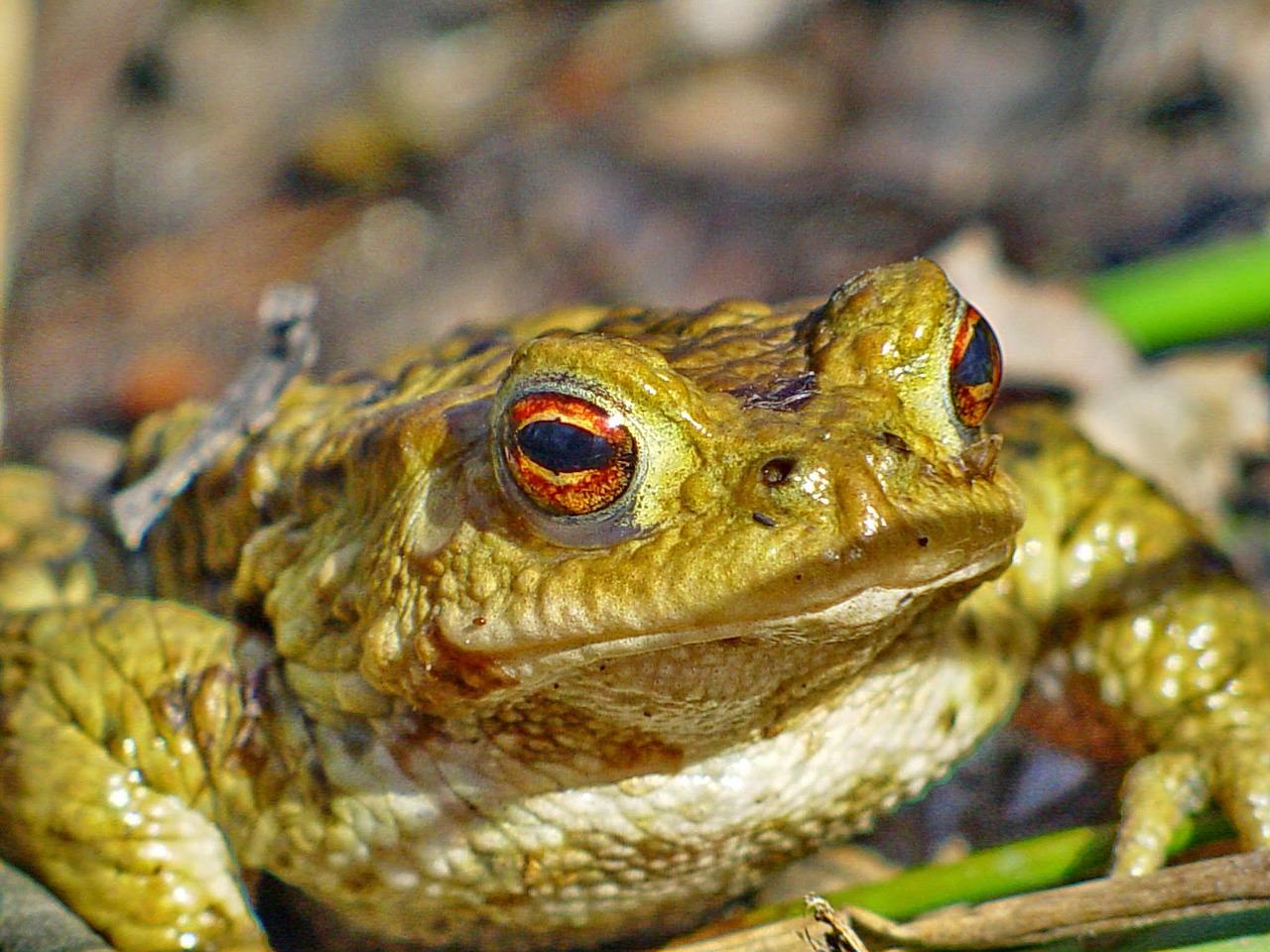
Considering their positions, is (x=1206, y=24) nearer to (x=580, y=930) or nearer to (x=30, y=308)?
(x=580, y=930)

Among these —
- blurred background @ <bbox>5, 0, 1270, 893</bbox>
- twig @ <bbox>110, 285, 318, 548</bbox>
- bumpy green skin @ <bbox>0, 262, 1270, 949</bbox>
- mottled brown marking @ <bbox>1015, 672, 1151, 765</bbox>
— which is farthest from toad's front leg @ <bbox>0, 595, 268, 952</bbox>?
blurred background @ <bbox>5, 0, 1270, 893</bbox>

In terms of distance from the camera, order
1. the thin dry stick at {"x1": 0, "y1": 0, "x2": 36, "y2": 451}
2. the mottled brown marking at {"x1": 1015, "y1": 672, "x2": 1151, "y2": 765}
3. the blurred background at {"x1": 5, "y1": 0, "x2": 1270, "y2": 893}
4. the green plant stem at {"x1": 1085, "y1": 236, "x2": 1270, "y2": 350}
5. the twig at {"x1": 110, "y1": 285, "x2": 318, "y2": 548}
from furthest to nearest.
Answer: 1. the thin dry stick at {"x1": 0, "y1": 0, "x2": 36, "y2": 451}
2. the blurred background at {"x1": 5, "y1": 0, "x2": 1270, "y2": 893}
3. the green plant stem at {"x1": 1085, "y1": 236, "x2": 1270, "y2": 350}
4. the twig at {"x1": 110, "y1": 285, "x2": 318, "y2": 548}
5. the mottled brown marking at {"x1": 1015, "y1": 672, "x2": 1151, "y2": 765}

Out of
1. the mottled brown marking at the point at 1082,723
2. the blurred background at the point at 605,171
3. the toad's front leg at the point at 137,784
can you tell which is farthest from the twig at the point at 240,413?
the blurred background at the point at 605,171

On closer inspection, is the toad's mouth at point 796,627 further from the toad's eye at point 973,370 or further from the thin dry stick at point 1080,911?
the thin dry stick at point 1080,911

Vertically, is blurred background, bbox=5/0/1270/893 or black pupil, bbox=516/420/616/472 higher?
blurred background, bbox=5/0/1270/893

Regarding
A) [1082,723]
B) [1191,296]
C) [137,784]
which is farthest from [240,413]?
[1191,296]

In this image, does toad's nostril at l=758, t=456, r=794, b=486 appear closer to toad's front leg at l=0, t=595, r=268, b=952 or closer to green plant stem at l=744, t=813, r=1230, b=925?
green plant stem at l=744, t=813, r=1230, b=925

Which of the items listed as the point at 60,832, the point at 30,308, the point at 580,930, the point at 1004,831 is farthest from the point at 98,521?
the point at 30,308
